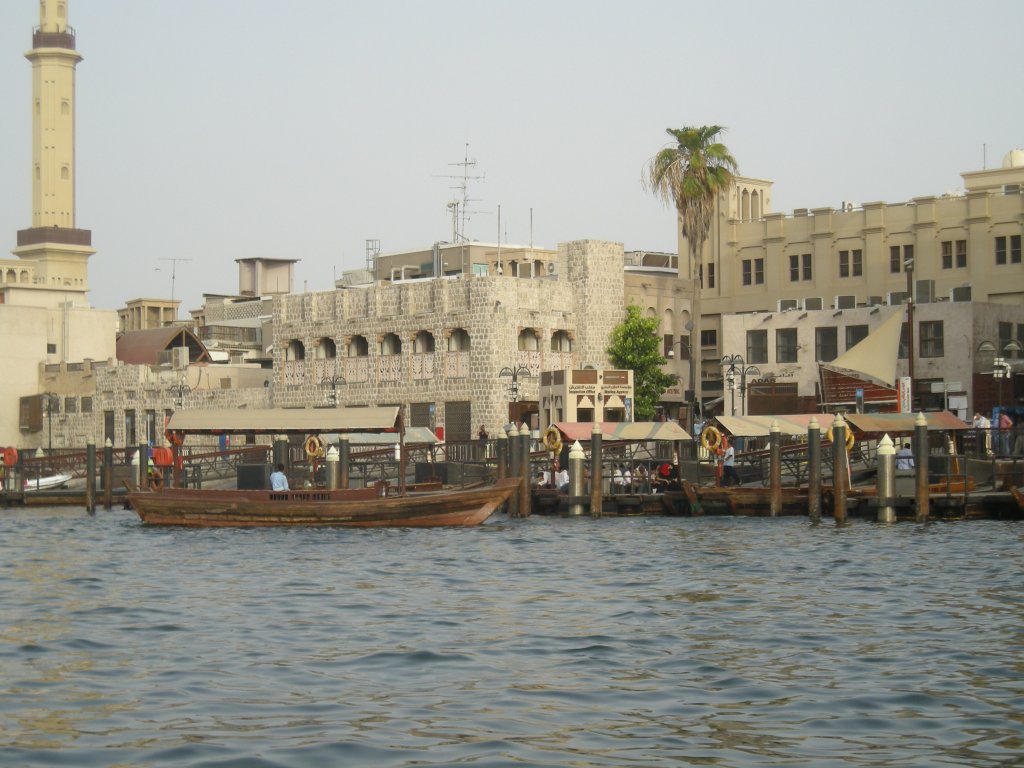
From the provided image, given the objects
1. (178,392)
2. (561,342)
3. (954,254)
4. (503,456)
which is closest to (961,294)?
(954,254)

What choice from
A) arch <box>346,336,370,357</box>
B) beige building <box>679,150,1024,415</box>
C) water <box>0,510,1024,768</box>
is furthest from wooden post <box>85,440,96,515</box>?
beige building <box>679,150,1024,415</box>

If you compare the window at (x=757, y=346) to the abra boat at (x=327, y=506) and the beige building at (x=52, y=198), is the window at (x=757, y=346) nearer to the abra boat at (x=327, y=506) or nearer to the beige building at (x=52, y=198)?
the abra boat at (x=327, y=506)

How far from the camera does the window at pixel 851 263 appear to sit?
76.1 m

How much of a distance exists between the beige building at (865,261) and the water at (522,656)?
120ft

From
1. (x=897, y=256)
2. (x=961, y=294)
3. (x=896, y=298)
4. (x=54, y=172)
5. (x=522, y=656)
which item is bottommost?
(x=522, y=656)

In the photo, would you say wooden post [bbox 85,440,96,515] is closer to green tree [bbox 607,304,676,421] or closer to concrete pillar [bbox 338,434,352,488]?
concrete pillar [bbox 338,434,352,488]

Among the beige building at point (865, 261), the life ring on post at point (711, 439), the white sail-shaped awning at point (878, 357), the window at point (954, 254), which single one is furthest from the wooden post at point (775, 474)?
the window at point (954, 254)

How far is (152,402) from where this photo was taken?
85562mm

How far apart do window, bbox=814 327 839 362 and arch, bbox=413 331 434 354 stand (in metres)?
18.0

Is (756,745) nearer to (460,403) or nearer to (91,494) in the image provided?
(91,494)

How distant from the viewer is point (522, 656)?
19750 mm

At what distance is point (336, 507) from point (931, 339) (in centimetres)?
3365

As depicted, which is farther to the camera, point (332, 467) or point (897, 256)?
point (897, 256)

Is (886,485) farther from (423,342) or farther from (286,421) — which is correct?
(423,342)
